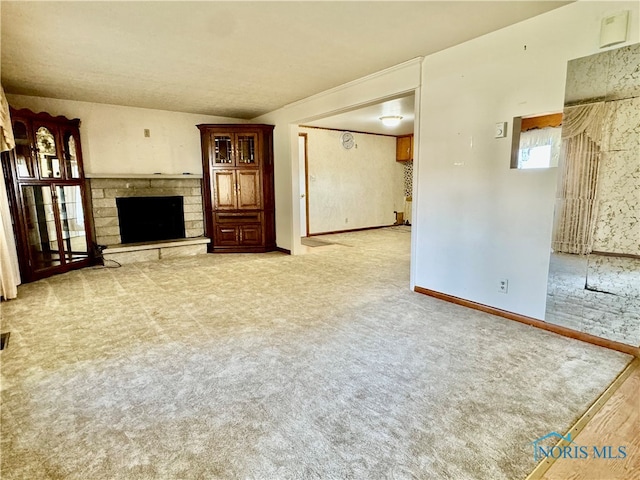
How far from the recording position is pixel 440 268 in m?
3.45

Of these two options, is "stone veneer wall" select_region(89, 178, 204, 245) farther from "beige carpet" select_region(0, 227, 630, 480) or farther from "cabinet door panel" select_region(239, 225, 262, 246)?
"beige carpet" select_region(0, 227, 630, 480)

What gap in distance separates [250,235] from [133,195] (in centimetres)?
198

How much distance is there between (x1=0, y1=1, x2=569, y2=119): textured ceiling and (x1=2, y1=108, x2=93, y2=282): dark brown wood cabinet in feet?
1.74

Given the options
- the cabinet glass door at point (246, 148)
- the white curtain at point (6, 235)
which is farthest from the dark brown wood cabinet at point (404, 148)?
the white curtain at point (6, 235)

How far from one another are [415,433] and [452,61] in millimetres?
3053

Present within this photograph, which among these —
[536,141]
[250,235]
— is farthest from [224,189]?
[536,141]

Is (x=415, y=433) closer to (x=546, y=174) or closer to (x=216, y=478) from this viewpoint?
(x=216, y=478)

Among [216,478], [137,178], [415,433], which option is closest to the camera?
[216,478]

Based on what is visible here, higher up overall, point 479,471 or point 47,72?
point 47,72

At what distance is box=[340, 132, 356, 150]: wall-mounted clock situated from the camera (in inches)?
316

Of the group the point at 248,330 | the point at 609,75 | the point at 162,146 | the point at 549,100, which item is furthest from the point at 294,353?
the point at 162,146

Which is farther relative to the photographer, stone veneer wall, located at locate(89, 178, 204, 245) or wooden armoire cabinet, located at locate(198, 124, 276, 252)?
wooden armoire cabinet, located at locate(198, 124, 276, 252)

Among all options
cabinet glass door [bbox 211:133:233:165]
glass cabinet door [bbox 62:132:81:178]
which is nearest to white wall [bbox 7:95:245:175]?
glass cabinet door [bbox 62:132:81:178]

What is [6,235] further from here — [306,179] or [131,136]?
[306,179]
